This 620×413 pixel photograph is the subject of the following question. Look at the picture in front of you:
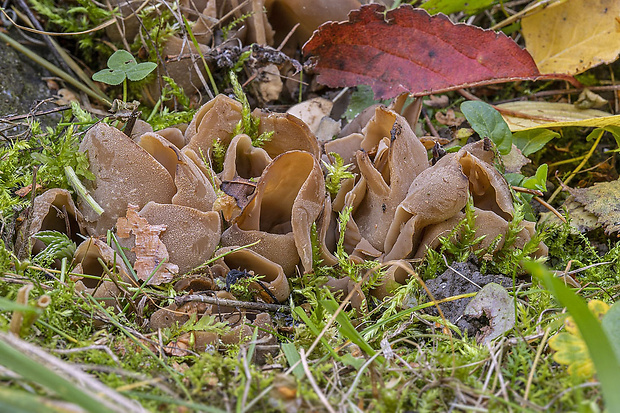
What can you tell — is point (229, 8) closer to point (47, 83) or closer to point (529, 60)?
point (47, 83)

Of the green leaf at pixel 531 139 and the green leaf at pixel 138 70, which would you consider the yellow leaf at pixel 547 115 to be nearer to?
the green leaf at pixel 531 139

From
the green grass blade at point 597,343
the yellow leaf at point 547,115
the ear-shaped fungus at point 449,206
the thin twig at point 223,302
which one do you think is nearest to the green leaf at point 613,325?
the green grass blade at point 597,343

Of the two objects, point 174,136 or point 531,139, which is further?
point 531,139

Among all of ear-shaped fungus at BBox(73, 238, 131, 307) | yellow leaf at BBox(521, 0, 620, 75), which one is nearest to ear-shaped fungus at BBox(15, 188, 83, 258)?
ear-shaped fungus at BBox(73, 238, 131, 307)

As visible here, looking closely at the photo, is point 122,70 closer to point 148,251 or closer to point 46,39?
point 46,39

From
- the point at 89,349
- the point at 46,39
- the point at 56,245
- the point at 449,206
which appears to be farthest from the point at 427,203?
the point at 46,39

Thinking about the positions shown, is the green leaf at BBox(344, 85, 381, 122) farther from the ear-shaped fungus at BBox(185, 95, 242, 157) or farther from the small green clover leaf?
the small green clover leaf

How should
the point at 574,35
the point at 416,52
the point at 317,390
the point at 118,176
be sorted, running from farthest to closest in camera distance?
the point at 574,35, the point at 416,52, the point at 118,176, the point at 317,390
